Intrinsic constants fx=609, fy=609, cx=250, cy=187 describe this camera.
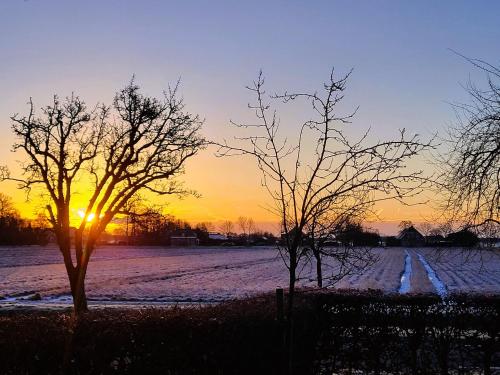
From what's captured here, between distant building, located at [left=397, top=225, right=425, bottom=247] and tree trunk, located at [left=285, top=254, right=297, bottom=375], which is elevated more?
distant building, located at [left=397, top=225, right=425, bottom=247]

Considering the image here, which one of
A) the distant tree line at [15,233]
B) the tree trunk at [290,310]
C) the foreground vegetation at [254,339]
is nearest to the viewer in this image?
the tree trunk at [290,310]

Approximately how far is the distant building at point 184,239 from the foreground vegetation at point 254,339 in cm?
16465

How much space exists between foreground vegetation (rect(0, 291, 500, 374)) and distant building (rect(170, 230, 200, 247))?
164651 mm

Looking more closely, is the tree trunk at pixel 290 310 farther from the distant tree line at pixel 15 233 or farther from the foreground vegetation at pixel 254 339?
the distant tree line at pixel 15 233

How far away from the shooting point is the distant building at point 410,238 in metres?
166

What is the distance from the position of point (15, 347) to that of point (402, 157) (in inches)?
164

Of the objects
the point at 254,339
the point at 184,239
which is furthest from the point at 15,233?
the point at 254,339

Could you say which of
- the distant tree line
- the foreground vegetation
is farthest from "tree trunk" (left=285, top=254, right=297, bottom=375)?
the distant tree line

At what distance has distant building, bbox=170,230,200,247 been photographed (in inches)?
6914

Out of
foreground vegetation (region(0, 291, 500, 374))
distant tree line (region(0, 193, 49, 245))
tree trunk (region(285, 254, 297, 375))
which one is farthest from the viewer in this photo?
A: distant tree line (region(0, 193, 49, 245))

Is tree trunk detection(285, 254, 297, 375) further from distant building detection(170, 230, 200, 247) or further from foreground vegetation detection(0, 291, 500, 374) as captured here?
distant building detection(170, 230, 200, 247)

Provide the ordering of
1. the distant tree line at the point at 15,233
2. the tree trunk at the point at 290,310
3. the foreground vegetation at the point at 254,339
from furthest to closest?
the distant tree line at the point at 15,233 → the foreground vegetation at the point at 254,339 → the tree trunk at the point at 290,310

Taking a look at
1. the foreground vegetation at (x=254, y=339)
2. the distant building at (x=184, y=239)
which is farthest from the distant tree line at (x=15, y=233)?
the foreground vegetation at (x=254, y=339)

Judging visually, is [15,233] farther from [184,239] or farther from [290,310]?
[290,310]
